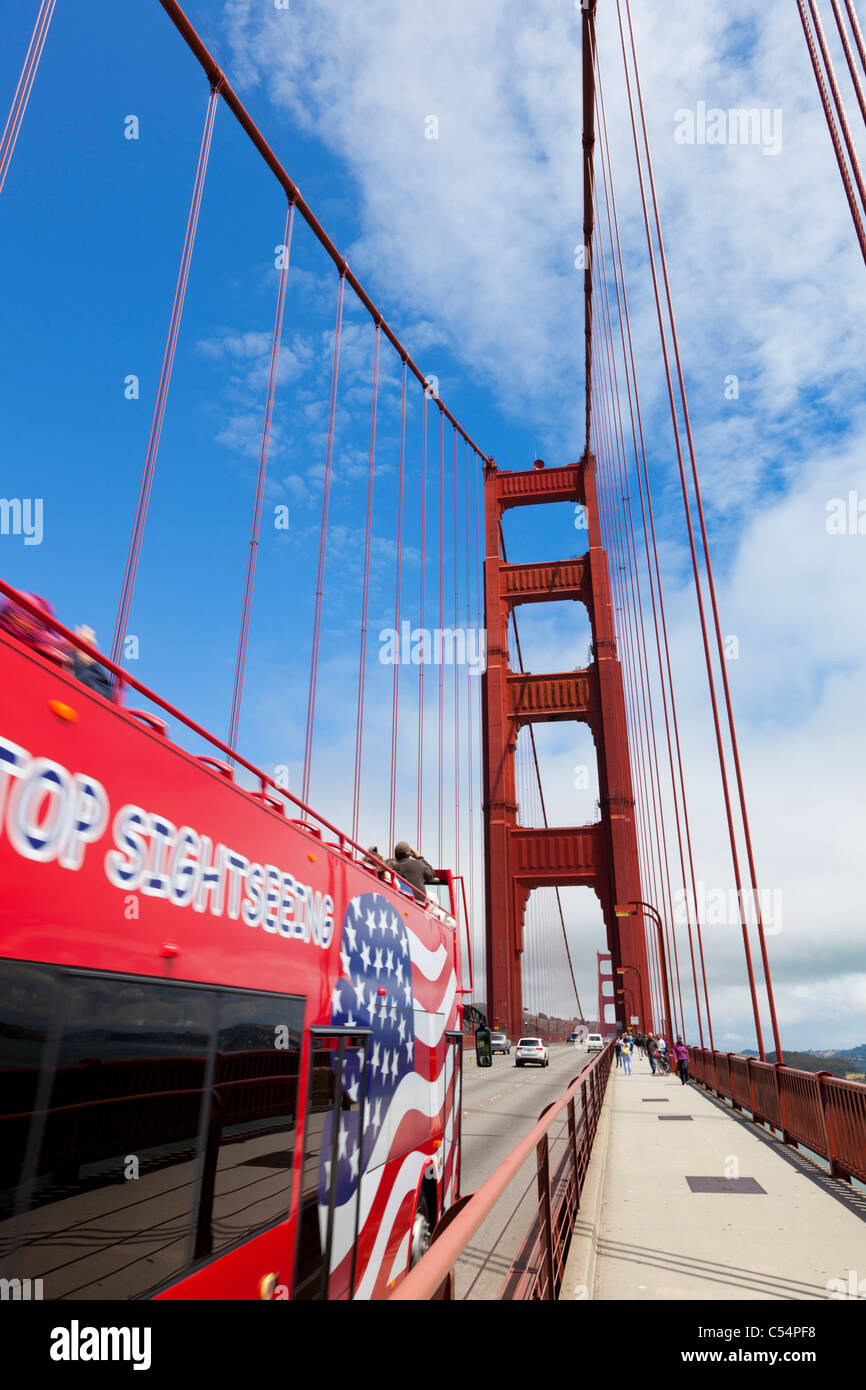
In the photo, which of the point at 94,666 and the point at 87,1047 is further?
the point at 94,666

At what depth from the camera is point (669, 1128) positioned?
12.5m

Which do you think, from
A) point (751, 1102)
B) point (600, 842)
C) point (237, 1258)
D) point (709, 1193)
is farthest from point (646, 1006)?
point (237, 1258)

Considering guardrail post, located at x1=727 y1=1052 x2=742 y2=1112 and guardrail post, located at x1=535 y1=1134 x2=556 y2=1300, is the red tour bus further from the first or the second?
guardrail post, located at x1=727 y1=1052 x2=742 y2=1112

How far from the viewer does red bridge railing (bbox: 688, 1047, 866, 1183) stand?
7.30 meters

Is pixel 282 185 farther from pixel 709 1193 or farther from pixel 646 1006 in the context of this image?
pixel 646 1006

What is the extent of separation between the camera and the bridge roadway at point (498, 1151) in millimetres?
5344

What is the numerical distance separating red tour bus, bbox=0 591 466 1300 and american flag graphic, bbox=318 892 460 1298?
1.4 inches

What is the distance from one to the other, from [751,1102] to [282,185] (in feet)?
59.5

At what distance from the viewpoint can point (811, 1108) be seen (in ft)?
29.3

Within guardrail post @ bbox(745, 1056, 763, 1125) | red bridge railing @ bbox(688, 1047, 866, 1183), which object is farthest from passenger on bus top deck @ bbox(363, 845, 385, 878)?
guardrail post @ bbox(745, 1056, 763, 1125)

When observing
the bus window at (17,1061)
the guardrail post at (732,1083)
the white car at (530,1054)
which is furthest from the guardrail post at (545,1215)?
the white car at (530,1054)

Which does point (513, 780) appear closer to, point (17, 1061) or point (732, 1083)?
point (732, 1083)
